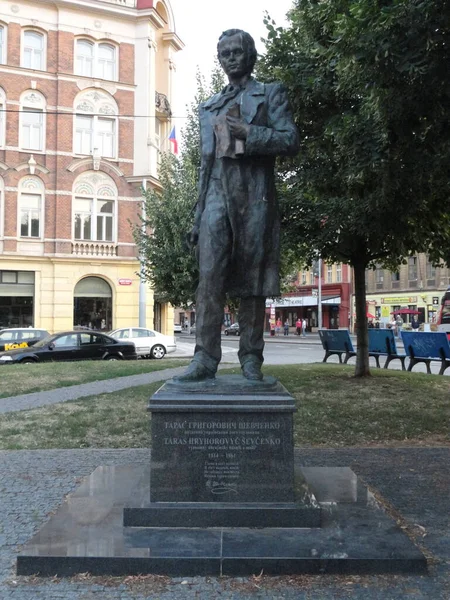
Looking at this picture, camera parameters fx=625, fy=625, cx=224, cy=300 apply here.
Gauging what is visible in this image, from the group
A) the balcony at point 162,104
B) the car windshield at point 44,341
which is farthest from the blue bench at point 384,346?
the balcony at point 162,104

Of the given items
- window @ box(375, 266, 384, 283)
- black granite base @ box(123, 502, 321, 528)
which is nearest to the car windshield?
black granite base @ box(123, 502, 321, 528)

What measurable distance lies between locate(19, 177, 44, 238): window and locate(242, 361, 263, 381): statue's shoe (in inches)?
1065

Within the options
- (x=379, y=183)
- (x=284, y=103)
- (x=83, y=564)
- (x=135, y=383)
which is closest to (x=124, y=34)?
(x=135, y=383)

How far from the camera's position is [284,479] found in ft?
14.2

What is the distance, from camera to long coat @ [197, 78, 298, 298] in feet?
15.8

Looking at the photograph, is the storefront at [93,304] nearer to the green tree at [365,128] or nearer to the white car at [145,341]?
the white car at [145,341]

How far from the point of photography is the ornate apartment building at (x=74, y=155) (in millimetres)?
29688

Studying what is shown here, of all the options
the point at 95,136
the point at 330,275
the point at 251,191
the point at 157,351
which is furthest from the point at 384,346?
the point at 330,275

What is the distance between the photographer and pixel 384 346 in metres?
17.5

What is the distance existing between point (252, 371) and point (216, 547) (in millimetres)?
1417

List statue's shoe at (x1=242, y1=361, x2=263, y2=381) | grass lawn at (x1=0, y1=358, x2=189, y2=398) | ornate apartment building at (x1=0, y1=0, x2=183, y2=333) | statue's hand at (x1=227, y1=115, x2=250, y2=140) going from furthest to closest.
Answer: ornate apartment building at (x1=0, y1=0, x2=183, y2=333) → grass lawn at (x1=0, y1=358, x2=189, y2=398) → statue's shoe at (x1=242, y1=361, x2=263, y2=381) → statue's hand at (x1=227, y1=115, x2=250, y2=140)

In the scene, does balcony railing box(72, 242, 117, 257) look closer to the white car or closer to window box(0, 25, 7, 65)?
the white car

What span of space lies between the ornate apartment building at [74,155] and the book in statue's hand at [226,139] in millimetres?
26548

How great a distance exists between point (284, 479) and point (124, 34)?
3118 centimetres
